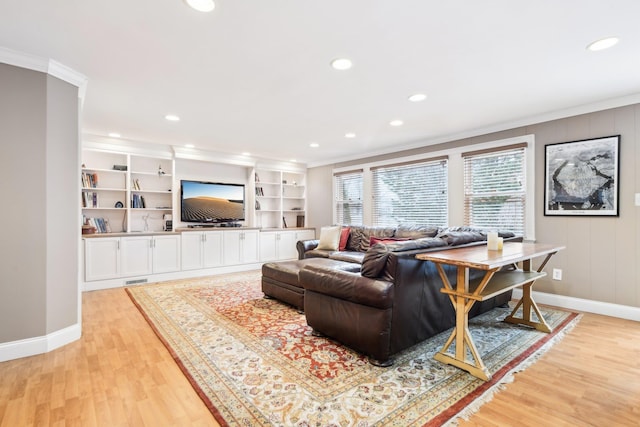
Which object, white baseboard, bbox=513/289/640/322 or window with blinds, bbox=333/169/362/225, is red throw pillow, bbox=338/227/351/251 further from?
white baseboard, bbox=513/289/640/322

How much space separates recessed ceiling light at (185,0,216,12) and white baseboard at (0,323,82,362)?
2711 millimetres

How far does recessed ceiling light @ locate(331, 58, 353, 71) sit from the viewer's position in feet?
7.70

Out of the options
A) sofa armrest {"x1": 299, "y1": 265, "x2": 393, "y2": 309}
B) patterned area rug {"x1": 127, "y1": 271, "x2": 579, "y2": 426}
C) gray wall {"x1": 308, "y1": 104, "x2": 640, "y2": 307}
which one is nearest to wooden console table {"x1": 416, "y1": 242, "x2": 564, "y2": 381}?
patterned area rug {"x1": 127, "y1": 271, "x2": 579, "y2": 426}

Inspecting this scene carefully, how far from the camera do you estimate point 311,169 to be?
7141 millimetres

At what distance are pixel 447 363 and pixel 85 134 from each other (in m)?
5.42

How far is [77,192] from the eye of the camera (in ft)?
8.89

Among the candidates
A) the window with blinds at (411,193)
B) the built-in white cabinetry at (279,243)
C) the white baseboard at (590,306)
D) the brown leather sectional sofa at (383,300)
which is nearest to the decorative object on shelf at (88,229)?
the built-in white cabinetry at (279,243)

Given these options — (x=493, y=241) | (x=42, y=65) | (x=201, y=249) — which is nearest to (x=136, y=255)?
(x=201, y=249)

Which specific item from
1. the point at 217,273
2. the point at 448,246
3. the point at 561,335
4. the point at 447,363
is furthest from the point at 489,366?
the point at 217,273

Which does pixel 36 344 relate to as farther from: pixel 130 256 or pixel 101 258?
pixel 130 256

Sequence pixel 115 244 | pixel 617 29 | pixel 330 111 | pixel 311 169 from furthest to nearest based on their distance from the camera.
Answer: pixel 311 169 < pixel 115 244 < pixel 330 111 < pixel 617 29

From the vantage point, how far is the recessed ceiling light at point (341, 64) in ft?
7.70

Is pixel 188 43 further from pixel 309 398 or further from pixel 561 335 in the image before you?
pixel 561 335

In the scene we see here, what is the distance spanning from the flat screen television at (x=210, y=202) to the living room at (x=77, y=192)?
941 millimetres
